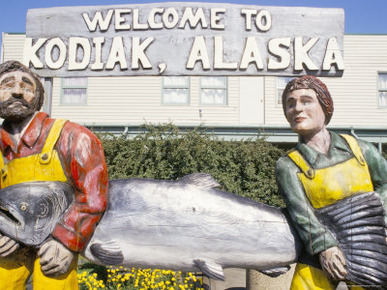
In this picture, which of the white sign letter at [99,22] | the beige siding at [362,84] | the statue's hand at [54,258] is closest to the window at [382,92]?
the beige siding at [362,84]

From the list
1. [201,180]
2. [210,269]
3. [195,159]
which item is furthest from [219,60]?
[195,159]

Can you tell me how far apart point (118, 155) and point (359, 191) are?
5949 mm

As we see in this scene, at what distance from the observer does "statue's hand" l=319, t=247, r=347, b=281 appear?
5.69 feet

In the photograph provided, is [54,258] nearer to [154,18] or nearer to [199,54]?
[199,54]

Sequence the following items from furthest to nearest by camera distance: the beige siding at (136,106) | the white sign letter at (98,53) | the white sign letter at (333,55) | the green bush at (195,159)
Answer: the beige siding at (136,106)
the green bush at (195,159)
the white sign letter at (98,53)
the white sign letter at (333,55)

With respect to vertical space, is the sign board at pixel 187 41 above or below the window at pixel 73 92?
below

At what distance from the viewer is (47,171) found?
5.93 ft

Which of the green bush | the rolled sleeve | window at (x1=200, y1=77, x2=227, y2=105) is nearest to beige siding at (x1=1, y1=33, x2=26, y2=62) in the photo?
the green bush

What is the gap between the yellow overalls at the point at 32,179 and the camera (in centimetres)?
176

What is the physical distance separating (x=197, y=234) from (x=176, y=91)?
828 cm

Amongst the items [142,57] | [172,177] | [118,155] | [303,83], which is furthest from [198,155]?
[303,83]

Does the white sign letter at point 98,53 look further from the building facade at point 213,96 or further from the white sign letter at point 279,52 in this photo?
the building facade at point 213,96

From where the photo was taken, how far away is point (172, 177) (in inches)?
280

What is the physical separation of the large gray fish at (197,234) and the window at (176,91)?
8083 millimetres
